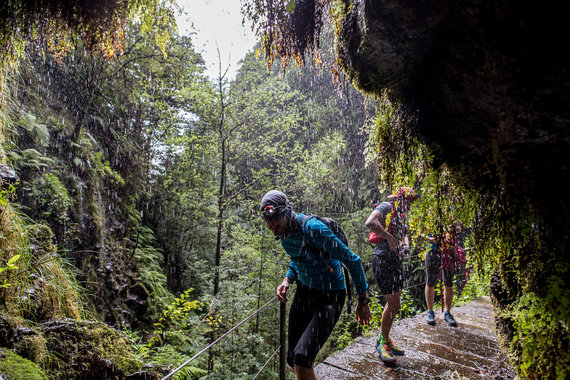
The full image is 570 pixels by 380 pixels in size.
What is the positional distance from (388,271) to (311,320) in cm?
154

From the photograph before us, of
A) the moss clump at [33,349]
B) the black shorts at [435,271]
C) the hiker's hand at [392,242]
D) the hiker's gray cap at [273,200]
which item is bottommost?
the moss clump at [33,349]

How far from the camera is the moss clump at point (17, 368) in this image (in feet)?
6.71

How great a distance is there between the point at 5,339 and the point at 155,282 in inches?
238

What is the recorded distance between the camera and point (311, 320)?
2.37 metres

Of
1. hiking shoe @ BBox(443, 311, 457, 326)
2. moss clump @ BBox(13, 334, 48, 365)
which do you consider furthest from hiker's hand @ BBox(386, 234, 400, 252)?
moss clump @ BBox(13, 334, 48, 365)

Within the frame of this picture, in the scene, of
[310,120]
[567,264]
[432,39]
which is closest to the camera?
[567,264]

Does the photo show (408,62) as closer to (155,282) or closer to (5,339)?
(5,339)

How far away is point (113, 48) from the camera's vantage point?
2949 millimetres

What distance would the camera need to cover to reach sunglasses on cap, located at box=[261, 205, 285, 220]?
7.95 feet

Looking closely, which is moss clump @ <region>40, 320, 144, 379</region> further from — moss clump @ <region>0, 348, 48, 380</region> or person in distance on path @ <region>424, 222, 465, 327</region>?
person in distance on path @ <region>424, 222, 465, 327</region>

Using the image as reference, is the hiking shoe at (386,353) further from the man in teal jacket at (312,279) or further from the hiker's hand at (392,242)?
the man in teal jacket at (312,279)

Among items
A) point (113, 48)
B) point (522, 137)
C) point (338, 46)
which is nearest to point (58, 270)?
point (113, 48)

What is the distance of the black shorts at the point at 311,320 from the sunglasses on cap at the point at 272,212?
0.75 m

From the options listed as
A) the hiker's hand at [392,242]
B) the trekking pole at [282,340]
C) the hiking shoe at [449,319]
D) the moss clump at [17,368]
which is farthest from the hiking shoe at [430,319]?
the moss clump at [17,368]
